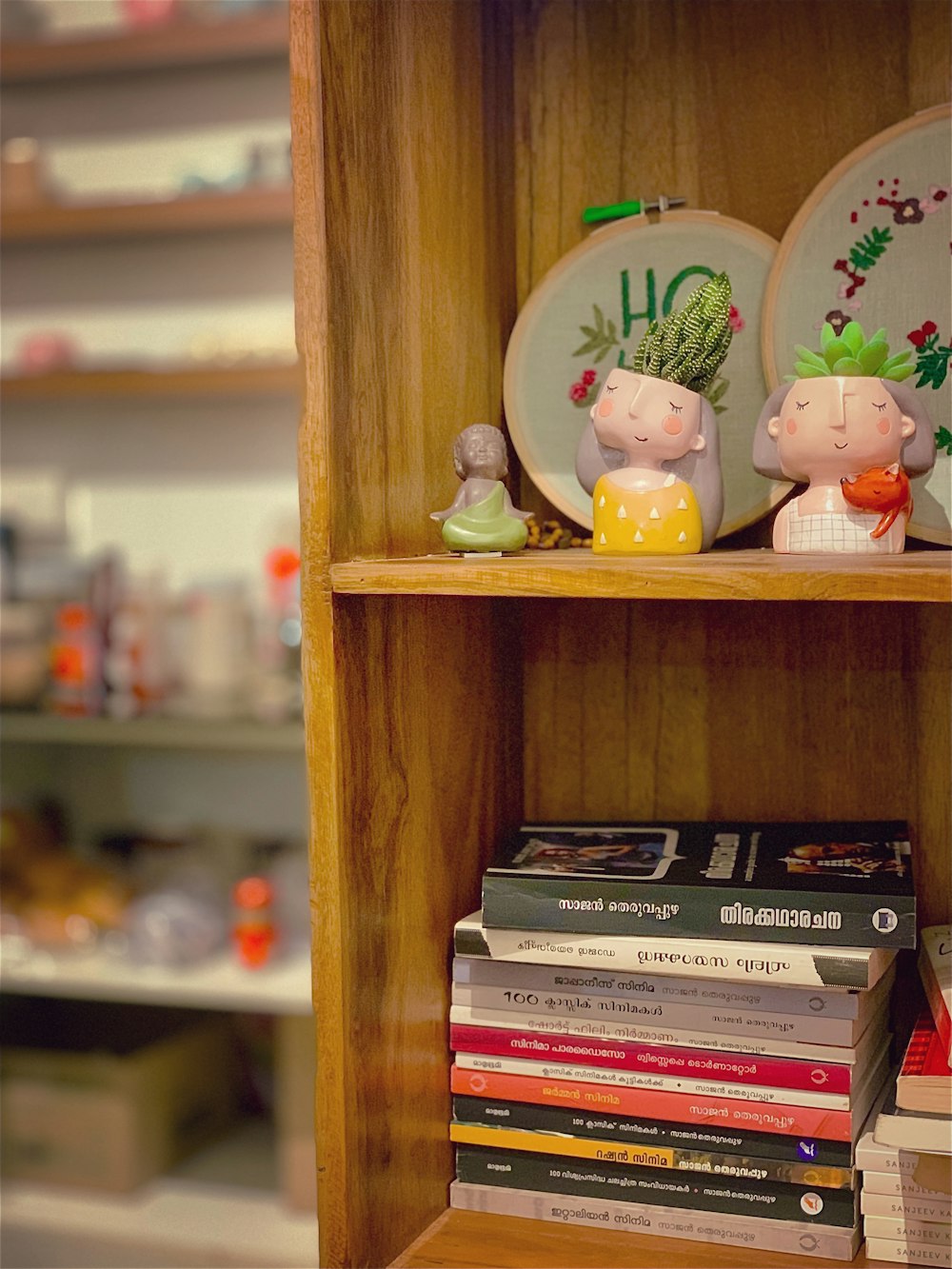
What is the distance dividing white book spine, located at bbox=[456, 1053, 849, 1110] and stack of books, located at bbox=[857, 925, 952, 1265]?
38mm

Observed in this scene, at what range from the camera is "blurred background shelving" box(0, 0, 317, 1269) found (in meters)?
2.06

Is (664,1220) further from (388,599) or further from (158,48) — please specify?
(158,48)

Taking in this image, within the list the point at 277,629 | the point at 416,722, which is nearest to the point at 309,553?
the point at 416,722

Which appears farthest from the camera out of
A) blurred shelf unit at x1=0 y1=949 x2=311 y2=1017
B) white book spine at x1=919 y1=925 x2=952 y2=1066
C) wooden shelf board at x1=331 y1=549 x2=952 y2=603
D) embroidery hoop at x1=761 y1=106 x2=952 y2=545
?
blurred shelf unit at x1=0 y1=949 x2=311 y2=1017

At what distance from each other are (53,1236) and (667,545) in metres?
1.82

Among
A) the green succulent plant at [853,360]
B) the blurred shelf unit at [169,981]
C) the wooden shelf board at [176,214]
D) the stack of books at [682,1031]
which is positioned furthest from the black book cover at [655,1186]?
the wooden shelf board at [176,214]

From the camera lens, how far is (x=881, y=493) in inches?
32.9

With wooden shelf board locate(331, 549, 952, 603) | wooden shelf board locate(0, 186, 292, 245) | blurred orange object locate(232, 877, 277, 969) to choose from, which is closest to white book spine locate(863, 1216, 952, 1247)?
wooden shelf board locate(331, 549, 952, 603)

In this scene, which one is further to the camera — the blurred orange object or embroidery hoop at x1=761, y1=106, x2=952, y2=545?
the blurred orange object

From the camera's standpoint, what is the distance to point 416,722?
0.92m

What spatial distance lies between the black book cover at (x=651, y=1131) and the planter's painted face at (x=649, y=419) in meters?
0.47

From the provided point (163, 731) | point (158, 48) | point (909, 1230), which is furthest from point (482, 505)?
point (158, 48)

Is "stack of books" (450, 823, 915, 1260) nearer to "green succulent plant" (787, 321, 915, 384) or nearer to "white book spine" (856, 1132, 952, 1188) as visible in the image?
"white book spine" (856, 1132, 952, 1188)

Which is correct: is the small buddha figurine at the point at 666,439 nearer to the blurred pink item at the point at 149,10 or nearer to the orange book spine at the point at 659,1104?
the orange book spine at the point at 659,1104
